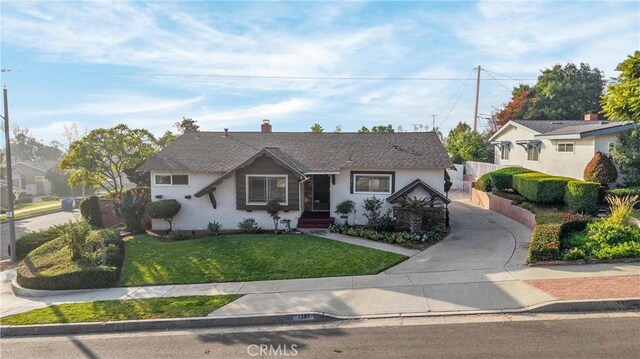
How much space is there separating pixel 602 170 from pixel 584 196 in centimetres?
344

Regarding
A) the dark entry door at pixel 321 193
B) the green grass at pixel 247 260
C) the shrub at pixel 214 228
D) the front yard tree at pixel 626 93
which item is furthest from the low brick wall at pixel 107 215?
the front yard tree at pixel 626 93

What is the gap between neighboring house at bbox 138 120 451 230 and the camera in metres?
16.9

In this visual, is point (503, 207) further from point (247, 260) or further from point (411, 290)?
point (247, 260)

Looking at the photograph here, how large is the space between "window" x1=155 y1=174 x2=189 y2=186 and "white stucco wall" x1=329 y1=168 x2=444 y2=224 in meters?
7.01

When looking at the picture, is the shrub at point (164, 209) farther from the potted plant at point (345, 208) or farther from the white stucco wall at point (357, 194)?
the potted plant at point (345, 208)

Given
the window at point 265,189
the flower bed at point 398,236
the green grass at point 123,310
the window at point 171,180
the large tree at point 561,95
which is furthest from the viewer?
the large tree at point 561,95

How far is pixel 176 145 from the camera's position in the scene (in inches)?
800

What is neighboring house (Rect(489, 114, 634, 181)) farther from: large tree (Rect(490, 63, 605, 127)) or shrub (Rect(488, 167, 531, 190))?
large tree (Rect(490, 63, 605, 127))

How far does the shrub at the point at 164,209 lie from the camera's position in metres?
17.0

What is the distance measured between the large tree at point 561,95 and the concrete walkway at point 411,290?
33603mm

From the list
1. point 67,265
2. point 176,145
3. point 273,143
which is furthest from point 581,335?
point 176,145

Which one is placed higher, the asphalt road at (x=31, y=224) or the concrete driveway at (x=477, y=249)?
the concrete driveway at (x=477, y=249)

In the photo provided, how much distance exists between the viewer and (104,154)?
73.6 ft

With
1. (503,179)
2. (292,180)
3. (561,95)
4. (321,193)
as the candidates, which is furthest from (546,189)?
(561,95)
